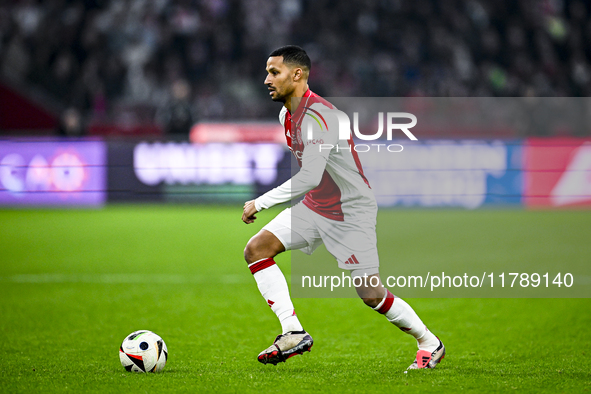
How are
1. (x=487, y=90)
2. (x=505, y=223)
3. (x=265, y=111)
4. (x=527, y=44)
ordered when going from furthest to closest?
(x=527, y=44) → (x=487, y=90) → (x=265, y=111) → (x=505, y=223)

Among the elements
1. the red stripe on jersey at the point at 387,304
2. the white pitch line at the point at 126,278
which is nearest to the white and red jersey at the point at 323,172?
the red stripe on jersey at the point at 387,304

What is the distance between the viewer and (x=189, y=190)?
43.8 feet

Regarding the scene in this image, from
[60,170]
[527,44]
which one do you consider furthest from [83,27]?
[527,44]


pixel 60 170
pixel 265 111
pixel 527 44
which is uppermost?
pixel 527 44

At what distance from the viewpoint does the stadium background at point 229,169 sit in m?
4.70

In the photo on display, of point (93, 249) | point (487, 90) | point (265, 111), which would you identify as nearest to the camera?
point (93, 249)

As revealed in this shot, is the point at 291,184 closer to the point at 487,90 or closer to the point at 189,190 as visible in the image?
the point at 189,190

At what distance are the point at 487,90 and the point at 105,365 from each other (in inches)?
537

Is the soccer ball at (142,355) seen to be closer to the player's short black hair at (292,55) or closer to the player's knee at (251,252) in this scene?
the player's knee at (251,252)

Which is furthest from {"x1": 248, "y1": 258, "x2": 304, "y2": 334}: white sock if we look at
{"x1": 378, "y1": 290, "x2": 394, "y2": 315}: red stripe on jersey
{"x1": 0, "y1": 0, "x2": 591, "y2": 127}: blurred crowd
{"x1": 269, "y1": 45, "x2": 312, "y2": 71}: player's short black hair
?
{"x1": 0, "y1": 0, "x2": 591, "y2": 127}: blurred crowd

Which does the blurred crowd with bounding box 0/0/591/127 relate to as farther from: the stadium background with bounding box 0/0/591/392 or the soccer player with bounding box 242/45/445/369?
the soccer player with bounding box 242/45/445/369

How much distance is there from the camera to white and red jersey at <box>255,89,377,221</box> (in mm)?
3777

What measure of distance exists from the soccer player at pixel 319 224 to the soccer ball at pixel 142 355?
57 cm

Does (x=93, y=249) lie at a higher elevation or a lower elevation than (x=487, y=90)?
lower
